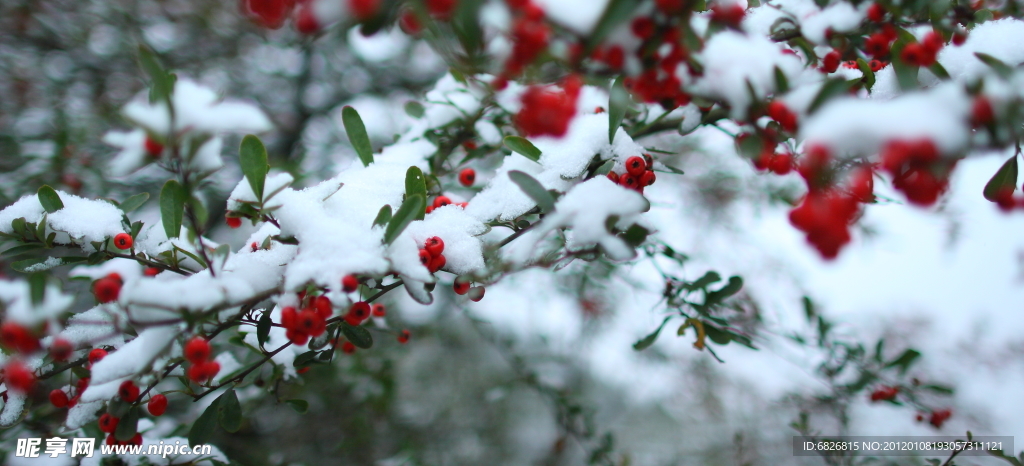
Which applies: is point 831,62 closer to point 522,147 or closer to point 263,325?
point 522,147

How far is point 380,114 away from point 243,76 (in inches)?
40.2

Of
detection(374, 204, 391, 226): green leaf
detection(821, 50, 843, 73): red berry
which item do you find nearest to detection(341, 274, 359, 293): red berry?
detection(374, 204, 391, 226): green leaf

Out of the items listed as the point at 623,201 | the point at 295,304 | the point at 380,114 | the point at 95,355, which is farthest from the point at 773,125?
the point at 380,114

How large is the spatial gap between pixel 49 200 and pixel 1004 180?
2224mm

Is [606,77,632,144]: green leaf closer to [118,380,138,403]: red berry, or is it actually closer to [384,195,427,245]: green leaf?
[384,195,427,245]: green leaf

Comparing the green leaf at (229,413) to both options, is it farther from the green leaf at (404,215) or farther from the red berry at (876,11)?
the red berry at (876,11)

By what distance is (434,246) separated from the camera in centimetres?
107

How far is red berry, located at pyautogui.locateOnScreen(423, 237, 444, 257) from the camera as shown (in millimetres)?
1071

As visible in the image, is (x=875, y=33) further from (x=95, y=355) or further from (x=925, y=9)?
(x=95, y=355)

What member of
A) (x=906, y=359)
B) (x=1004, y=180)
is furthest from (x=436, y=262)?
(x=906, y=359)

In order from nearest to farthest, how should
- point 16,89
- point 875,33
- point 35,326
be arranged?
1. point 35,326
2. point 875,33
3. point 16,89

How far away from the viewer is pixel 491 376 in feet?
15.0

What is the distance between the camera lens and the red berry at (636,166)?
1148mm

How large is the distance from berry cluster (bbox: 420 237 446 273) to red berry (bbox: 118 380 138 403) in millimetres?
732
